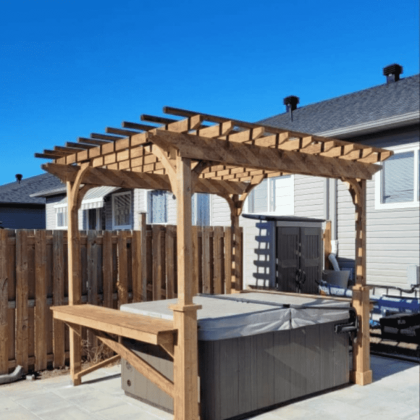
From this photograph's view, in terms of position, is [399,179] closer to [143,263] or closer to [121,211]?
[143,263]

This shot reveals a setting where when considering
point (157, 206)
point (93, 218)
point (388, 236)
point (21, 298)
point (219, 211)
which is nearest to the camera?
point (21, 298)

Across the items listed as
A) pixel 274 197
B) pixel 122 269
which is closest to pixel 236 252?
pixel 122 269

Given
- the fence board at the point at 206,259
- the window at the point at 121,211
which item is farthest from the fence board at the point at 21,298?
the window at the point at 121,211

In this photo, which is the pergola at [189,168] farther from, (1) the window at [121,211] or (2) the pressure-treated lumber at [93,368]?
(1) the window at [121,211]

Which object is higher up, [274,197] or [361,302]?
[274,197]

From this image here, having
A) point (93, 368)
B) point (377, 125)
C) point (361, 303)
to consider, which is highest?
point (377, 125)

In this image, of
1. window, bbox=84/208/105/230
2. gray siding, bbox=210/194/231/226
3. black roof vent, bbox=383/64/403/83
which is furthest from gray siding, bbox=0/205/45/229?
black roof vent, bbox=383/64/403/83

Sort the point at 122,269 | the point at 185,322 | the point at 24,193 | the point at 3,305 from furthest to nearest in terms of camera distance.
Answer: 1. the point at 24,193
2. the point at 122,269
3. the point at 3,305
4. the point at 185,322

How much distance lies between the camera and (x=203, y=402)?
436 centimetres

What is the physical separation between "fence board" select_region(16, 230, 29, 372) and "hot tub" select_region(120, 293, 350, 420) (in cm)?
138

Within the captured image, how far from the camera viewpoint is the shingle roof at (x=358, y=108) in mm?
9281

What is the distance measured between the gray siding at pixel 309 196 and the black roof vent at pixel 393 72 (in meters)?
3.84

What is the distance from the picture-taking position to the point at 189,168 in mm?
4223

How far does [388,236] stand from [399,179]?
1.04 meters
